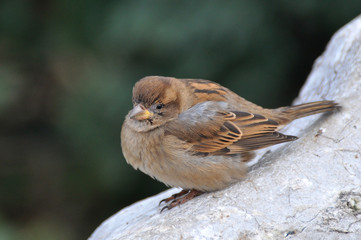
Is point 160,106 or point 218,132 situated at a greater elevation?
point 160,106

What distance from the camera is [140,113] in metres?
3.59

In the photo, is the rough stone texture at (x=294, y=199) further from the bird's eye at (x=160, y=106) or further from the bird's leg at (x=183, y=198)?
the bird's eye at (x=160, y=106)

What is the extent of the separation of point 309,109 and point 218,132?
0.63 metres

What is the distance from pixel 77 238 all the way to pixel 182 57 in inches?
81.5

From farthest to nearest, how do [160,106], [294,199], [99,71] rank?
[99,71] → [160,106] → [294,199]

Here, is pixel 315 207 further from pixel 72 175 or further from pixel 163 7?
pixel 72 175

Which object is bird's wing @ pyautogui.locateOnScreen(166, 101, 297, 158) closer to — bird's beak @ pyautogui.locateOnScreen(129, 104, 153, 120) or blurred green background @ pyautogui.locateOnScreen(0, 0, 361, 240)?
bird's beak @ pyautogui.locateOnScreen(129, 104, 153, 120)

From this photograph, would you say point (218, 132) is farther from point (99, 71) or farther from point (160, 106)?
point (99, 71)

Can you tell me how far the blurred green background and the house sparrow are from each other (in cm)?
114

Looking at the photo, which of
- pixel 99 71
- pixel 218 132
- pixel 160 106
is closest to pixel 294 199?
pixel 218 132

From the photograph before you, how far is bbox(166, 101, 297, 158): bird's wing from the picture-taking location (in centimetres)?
356

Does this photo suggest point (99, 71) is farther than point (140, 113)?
Yes

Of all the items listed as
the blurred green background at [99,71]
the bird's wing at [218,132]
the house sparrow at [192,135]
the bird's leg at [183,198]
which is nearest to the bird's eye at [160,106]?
the house sparrow at [192,135]

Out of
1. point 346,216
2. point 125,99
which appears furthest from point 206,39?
point 346,216
